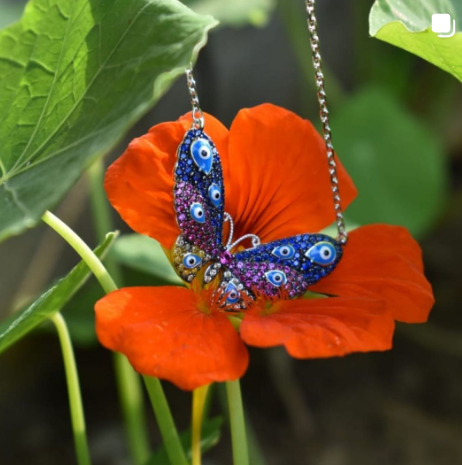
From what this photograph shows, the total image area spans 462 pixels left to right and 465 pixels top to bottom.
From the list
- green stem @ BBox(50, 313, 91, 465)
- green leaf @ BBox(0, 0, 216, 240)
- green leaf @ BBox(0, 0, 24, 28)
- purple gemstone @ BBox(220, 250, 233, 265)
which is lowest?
green stem @ BBox(50, 313, 91, 465)

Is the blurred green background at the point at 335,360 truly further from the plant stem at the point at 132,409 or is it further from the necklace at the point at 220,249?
the necklace at the point at 220,249

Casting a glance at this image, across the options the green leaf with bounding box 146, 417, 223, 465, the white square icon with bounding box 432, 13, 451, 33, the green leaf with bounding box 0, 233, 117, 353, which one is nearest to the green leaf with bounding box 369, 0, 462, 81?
the white square icon with bounding box 432, 13, 451, 33

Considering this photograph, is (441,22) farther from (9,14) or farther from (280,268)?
(9,14)

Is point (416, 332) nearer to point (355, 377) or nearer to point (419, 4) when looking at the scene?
point (355, 377)

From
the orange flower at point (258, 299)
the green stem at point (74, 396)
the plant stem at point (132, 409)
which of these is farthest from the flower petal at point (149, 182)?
the plant stem at point (132, 409)

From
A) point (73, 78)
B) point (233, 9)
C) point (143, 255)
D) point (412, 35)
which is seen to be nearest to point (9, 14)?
point (233, 9)

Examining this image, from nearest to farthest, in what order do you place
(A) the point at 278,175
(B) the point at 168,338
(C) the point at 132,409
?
1. (B) the point at 168,338
2. (A) the point at 278,175
3. (C) the point at 132,409

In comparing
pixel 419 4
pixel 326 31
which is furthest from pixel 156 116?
pixel 419 4

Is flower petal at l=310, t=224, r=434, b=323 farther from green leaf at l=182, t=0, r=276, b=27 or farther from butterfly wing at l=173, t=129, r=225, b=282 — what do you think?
green leaf at l=182, t=0, r=276, b=27
